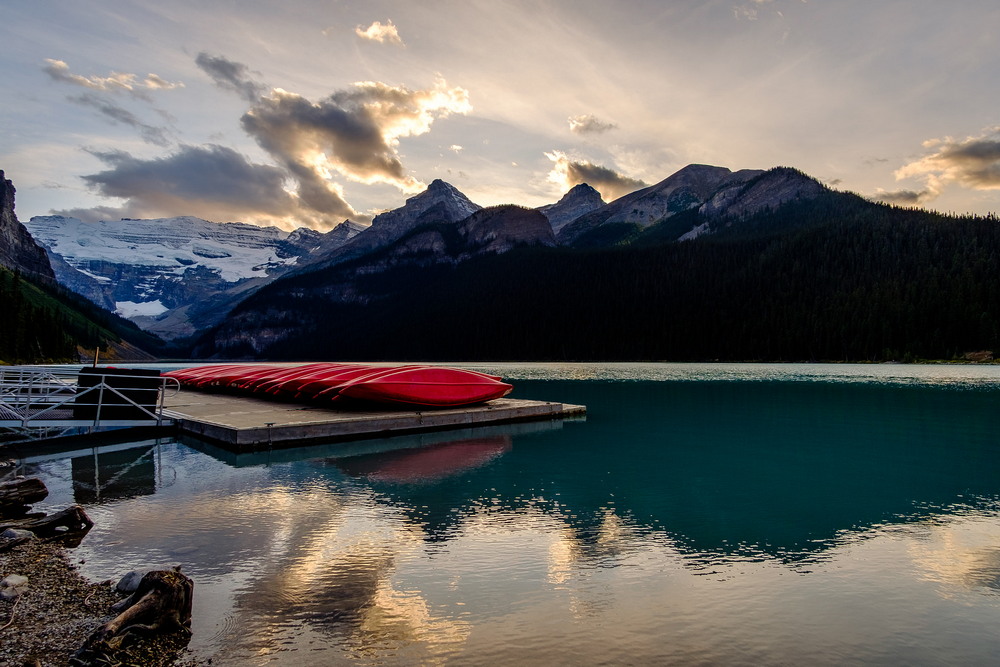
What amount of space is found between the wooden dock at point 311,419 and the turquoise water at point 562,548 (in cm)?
95

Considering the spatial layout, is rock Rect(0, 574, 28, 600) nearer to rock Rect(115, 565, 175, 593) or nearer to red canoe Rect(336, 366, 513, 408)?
rock Rect(115, 565, 175, 593)

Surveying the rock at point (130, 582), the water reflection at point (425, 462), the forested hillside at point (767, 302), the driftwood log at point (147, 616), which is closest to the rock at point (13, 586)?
the rock at point (130, 582)

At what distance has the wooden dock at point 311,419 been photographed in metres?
21.8

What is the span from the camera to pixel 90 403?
944 inches

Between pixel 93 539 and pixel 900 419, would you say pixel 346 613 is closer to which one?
pixel 93 539

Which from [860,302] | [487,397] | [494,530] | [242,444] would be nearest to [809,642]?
[494,530]

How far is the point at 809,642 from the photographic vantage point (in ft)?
24.1

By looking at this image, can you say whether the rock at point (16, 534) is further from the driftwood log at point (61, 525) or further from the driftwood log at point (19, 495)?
the driftwood log at point (19, 495)

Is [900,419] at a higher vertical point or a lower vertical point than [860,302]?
lower

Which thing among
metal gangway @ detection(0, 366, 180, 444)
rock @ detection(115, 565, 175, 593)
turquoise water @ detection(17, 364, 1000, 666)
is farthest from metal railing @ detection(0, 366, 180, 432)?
rock @ detection(115, 565, 175, 593)

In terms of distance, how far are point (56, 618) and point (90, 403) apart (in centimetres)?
2047

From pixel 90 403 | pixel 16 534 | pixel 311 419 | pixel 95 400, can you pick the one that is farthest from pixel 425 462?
pixel 95 400

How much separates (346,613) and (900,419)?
1373 inches

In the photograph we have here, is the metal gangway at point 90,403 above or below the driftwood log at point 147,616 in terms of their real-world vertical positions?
above
